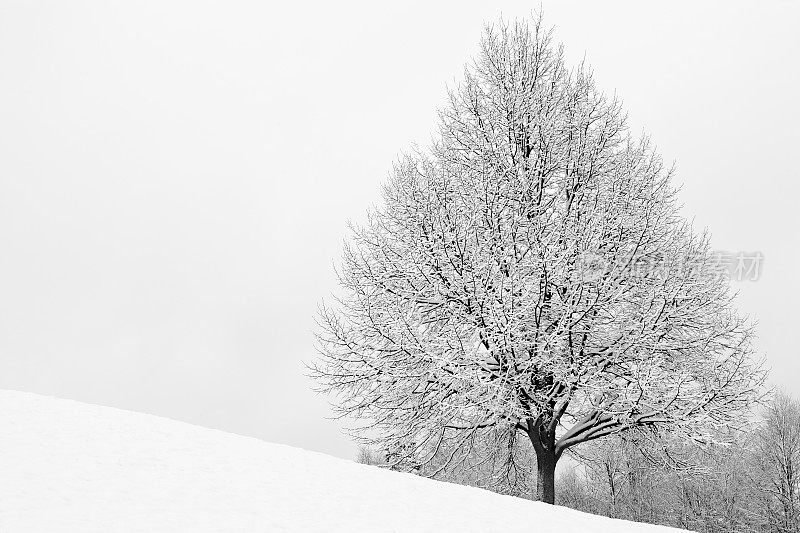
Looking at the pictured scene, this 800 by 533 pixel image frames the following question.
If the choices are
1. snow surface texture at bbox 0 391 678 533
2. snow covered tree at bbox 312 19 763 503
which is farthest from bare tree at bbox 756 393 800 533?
snow surface texture at bbox 0 391 678 533

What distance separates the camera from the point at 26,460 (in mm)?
5543

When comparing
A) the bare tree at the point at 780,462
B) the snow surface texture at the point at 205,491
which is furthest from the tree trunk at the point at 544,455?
the bare tree at the point at 780,462

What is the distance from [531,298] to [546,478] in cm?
329

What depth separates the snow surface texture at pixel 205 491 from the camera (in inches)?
182

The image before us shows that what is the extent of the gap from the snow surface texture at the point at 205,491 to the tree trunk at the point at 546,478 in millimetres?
3978

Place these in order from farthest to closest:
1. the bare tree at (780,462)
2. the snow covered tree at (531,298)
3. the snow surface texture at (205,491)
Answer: the bare tree at (780,462), the snow covered tree at (531,298), the snow surface texture at (205,491)

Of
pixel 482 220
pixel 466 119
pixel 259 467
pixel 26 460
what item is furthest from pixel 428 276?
pixel 26 460

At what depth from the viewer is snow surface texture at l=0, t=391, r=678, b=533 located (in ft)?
15.1

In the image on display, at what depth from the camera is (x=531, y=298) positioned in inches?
382

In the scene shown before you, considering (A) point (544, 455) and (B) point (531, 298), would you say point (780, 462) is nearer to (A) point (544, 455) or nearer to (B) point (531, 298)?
(A) point (544, 455)

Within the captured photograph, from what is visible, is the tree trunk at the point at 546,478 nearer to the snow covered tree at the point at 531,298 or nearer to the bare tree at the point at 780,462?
the snow covered tree at the point at 531,298

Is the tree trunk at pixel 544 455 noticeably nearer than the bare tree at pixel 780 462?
Yes

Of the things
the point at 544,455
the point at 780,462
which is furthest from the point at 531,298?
the point at 780,462

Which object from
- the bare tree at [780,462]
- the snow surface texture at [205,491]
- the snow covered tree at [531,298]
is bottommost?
the bare tree at [780,462]
